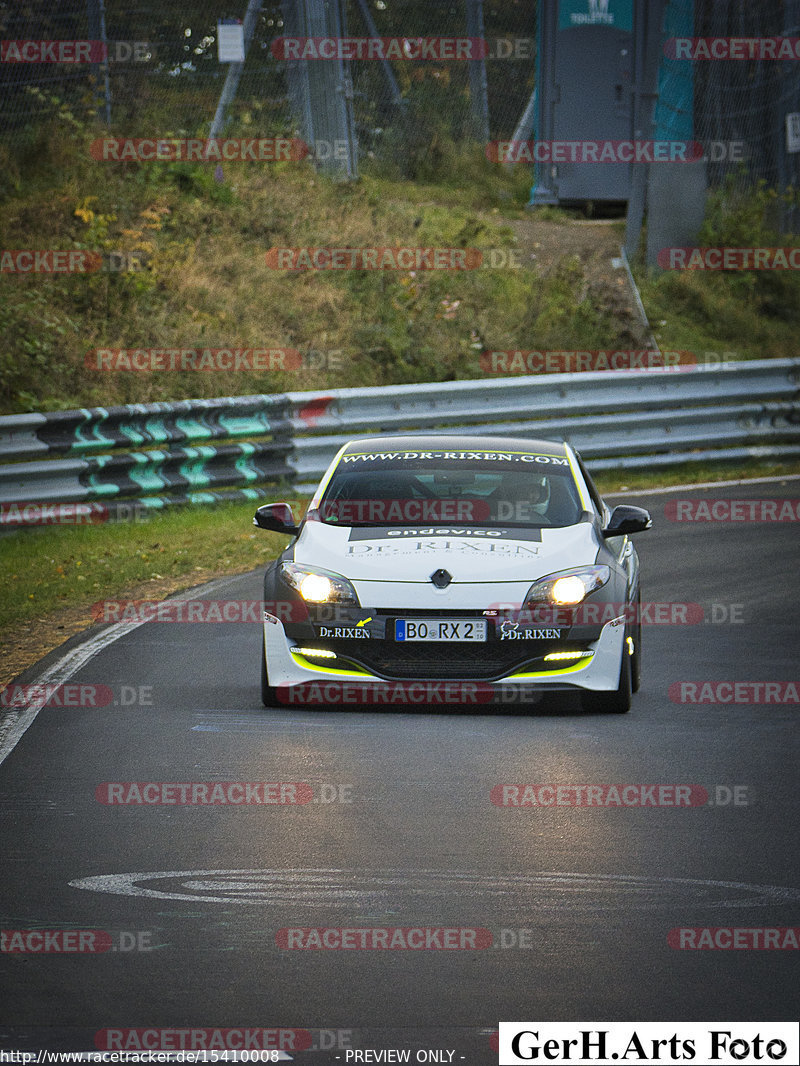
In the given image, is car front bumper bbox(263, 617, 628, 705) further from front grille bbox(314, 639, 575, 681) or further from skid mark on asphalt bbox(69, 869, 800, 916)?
skid mark on asphalt bbox(69, 869, 800, 916)

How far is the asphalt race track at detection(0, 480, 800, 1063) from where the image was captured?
16.2 feet

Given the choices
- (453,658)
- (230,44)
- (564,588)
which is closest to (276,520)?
(453,658)

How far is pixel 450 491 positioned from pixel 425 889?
14.2 ft

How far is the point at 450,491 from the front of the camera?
10094mm

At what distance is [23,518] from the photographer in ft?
49.8

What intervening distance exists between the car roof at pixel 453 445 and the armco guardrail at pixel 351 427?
218 inches

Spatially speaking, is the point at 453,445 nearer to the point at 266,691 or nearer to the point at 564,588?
the point at 564,588

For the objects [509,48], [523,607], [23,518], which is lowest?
[23,518]

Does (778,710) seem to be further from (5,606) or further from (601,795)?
(5,606)

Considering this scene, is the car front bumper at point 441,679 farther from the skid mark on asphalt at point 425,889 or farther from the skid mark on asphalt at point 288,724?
the skid mark on asphalt at point 425,889

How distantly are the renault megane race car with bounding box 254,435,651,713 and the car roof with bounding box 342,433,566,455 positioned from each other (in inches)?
32.3

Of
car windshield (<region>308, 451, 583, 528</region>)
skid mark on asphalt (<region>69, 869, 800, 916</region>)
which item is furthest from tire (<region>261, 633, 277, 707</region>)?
skid mark on asphalt (<region>69, 869, 800, 916</region>)

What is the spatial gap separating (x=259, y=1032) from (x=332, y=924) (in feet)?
3.11

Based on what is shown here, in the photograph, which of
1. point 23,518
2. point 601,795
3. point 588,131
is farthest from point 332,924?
point 588,131
